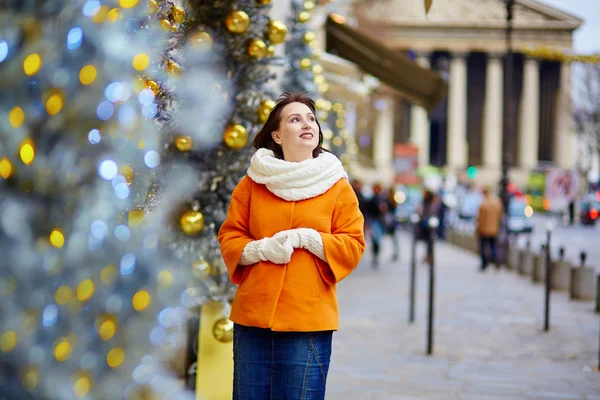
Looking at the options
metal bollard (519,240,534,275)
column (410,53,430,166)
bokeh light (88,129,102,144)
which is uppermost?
column (410,53,430,166)

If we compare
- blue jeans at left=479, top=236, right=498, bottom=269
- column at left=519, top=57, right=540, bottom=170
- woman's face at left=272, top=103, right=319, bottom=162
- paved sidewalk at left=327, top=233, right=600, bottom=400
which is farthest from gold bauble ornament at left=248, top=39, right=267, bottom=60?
column at left=519, top=57, right=540, bottom=170

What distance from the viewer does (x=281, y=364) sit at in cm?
332

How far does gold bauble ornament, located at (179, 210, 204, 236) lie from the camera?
16.9ft

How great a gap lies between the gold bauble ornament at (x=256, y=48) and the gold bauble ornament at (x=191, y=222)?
3.59 ft

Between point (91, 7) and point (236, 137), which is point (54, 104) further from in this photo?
point (236, 137)

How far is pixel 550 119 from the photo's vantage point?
91.4m

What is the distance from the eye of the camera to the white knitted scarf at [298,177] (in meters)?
3.31

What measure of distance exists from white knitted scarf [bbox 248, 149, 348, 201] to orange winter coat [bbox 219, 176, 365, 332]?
43 millimetres

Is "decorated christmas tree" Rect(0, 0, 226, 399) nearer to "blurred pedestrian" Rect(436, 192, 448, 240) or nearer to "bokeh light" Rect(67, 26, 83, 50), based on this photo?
"bokeh light" Rect(67, 26, 83, 50)

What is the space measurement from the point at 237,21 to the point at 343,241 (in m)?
2.44

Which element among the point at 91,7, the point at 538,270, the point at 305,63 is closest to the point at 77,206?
the point at 91,7

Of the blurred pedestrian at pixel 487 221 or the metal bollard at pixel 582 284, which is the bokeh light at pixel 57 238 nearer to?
the metal bollard at pixel 582 284

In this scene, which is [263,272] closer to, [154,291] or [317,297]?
[317,297]

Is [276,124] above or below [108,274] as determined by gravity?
above
